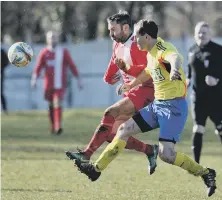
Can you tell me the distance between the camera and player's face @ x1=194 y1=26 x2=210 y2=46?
34.6 feet

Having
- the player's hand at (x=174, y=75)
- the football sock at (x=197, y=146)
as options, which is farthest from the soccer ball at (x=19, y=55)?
the football sock at (x=197, y=146)

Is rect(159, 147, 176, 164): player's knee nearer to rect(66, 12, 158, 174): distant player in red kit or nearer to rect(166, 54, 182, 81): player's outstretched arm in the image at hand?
rect(166, 54, 182, 81): player's outstretched arm

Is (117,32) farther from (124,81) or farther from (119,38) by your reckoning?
(124,81)

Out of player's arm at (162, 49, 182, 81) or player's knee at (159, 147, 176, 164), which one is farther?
player's knee at (159, 147, 176, 164)

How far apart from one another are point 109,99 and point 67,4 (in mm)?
5744

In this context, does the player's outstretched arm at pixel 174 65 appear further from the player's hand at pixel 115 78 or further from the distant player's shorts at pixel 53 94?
the distant player's shorts at pixel 53 94

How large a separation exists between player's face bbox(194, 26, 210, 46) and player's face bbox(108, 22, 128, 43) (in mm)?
1791

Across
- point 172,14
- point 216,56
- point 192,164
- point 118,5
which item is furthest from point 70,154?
point 172,14

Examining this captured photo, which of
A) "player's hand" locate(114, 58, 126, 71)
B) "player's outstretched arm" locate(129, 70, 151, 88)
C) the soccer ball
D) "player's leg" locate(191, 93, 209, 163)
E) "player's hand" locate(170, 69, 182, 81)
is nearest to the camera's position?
"player's hand" locate(170, 69, 182, 81)

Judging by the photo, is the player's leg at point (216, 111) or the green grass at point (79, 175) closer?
the green grass at point (79, 175)

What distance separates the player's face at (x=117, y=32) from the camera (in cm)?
904

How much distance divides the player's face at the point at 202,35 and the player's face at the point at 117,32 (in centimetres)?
179

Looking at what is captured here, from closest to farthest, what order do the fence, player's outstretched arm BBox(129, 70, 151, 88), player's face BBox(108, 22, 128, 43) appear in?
player's outstretched arm BBox(129, 70, 151, 88) → player's face BBox(108, 22, 128, 43) → the fence

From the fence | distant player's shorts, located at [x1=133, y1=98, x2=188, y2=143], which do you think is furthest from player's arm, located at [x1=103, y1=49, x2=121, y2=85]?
the fence
